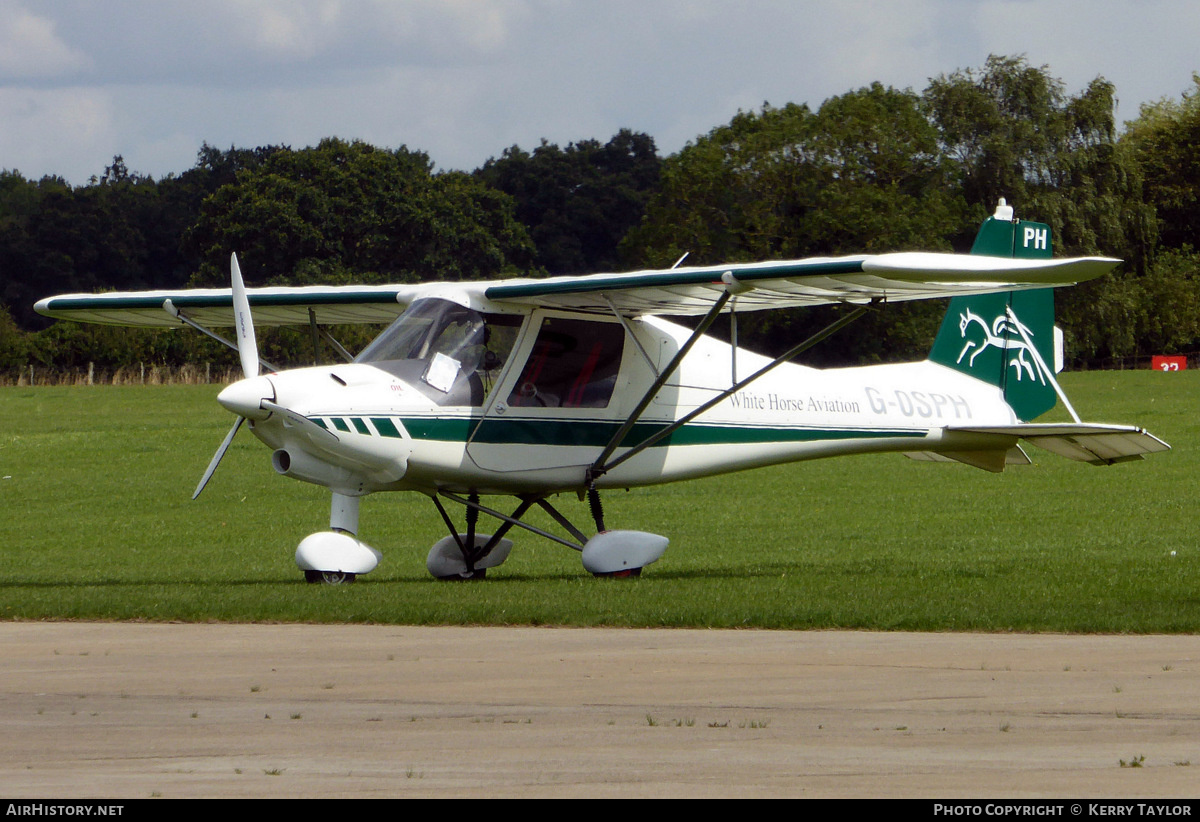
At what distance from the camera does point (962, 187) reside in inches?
3250

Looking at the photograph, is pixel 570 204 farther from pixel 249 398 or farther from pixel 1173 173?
Result: pixel 249 398

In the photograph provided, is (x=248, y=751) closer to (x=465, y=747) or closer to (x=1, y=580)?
(x=465, y=747)

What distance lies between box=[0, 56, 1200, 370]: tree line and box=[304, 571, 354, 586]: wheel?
1605 inches

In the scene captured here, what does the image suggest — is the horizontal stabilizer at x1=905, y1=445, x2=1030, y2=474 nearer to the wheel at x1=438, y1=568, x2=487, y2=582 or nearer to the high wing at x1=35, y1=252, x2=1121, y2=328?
the high wing at x1=35, y1=252, x2=1121, y2=328

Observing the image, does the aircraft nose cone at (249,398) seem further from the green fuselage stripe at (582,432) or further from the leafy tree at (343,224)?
the leafy tree at (343,224)

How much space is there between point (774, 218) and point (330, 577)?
59.6 metres

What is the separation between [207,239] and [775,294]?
83128mm

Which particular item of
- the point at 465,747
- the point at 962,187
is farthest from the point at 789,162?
the point at 465,747

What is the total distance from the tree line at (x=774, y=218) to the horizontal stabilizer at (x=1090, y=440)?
133 ft

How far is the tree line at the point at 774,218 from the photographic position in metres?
71.4

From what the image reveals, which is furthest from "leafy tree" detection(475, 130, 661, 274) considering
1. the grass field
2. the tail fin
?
the tail fin

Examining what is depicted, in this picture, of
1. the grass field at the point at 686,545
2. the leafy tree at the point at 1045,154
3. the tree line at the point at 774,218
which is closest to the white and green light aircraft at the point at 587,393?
the grass field at the point at 686,545

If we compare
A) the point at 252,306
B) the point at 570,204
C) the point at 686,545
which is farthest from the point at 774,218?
the point at 252,306

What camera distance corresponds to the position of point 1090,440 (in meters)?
15.8
